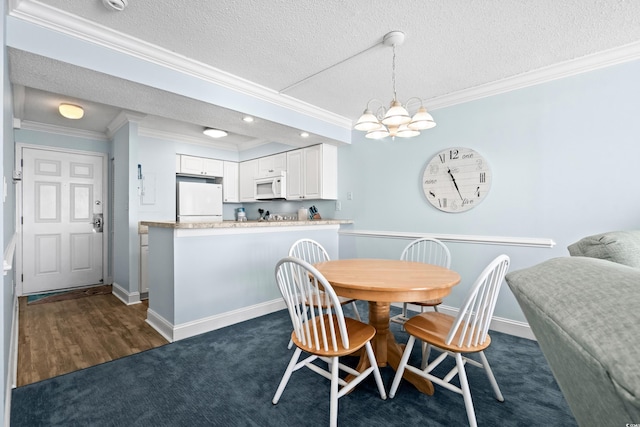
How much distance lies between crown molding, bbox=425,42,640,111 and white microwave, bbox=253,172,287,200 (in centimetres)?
236

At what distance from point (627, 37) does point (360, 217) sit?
2770mm

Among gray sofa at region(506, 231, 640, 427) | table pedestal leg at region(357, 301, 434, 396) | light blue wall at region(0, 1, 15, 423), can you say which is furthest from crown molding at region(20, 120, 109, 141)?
gray sofa at region(506, 231, 640, 427)

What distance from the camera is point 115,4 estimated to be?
1742mm

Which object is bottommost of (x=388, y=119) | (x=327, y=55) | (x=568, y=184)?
(x=568, y=184)

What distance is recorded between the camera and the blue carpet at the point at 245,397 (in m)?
1.60

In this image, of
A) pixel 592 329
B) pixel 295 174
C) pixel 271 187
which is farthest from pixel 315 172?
pixel 592 329

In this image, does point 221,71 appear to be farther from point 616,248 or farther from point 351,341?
point 616,248

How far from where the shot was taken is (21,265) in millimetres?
4027

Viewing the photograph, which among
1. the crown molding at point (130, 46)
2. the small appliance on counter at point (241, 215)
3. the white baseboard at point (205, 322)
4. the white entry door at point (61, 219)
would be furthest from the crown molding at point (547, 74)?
the white entry door at point (61, 219)

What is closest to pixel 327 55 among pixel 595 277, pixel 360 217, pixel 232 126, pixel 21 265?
pixel 232 126

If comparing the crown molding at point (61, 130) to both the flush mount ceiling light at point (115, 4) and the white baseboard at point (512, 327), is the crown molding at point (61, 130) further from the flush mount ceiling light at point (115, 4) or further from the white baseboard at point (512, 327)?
the white baseboard at point (512, 327)

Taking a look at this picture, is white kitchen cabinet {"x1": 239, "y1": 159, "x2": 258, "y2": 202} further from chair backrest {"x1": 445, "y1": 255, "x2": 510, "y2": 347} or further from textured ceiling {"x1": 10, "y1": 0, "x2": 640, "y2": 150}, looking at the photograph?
chair backrest {"x1": 445, "y1": 255, "x2": 510, "y2": 347}

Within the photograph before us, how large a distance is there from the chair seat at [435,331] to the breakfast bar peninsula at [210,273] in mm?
1833

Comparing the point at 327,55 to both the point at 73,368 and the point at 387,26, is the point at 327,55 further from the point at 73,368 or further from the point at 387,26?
the point at 73,368
